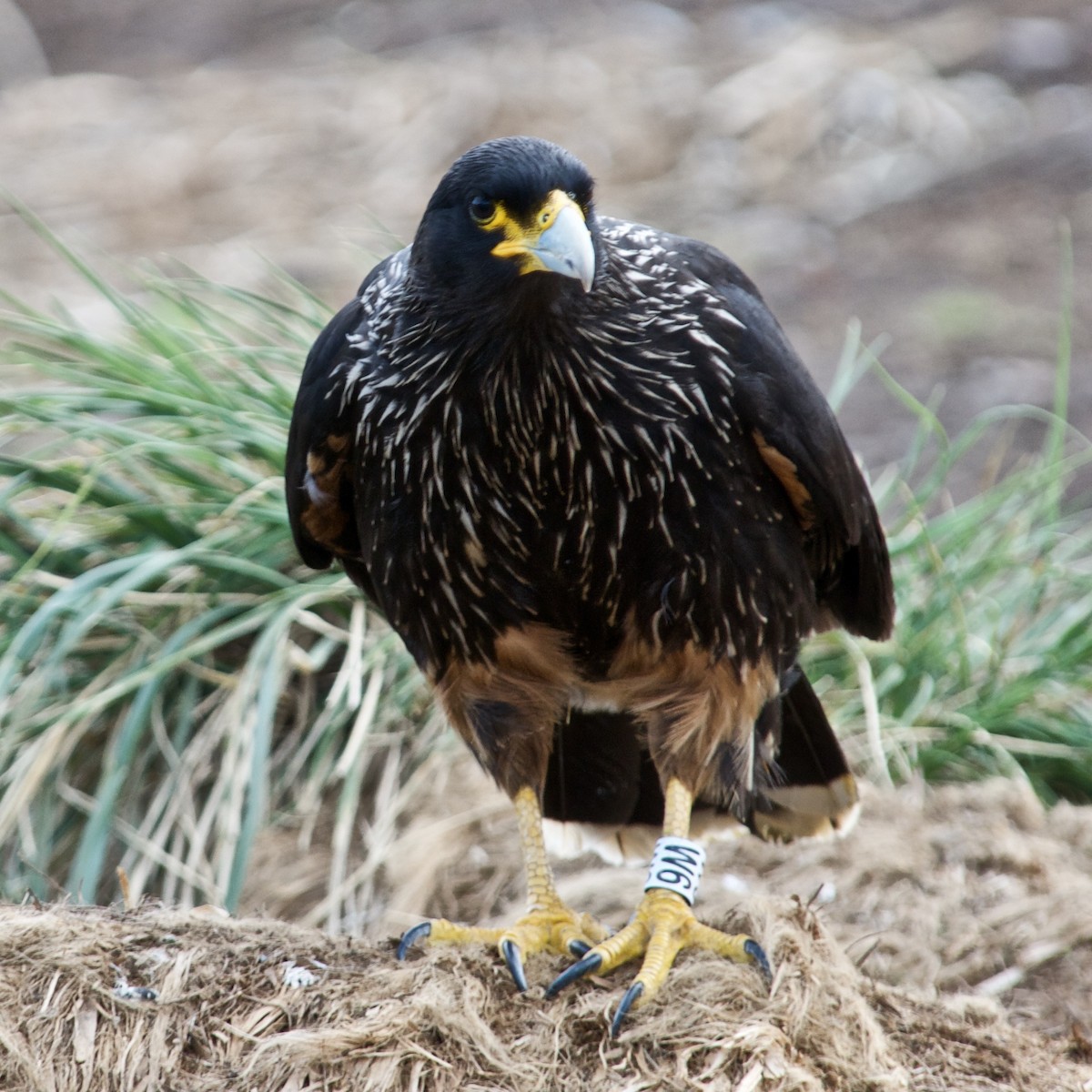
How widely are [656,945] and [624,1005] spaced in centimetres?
26

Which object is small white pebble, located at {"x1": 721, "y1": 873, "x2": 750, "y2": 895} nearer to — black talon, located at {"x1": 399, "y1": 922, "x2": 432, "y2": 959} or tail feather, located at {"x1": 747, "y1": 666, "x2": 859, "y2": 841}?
tail feather, located at {"x1": 747, "y1": 666, "x2": 859, "y2": 841}

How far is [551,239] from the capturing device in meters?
2.81

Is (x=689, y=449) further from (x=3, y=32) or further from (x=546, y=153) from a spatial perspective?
(x=3, y=32)

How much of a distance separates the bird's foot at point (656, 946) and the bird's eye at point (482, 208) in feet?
4.83

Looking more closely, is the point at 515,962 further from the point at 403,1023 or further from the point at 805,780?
the point at 805,780

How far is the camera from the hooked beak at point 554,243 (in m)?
2.78

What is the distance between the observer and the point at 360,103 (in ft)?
34.8

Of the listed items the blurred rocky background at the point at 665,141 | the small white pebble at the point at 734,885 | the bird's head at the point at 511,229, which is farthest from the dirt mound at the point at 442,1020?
the blurred rocky background at the point at 665,141

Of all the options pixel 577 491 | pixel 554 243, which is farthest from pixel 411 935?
pixel 554 243

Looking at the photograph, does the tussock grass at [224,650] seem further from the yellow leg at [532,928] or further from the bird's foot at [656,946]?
the bird's foot at [656,946]

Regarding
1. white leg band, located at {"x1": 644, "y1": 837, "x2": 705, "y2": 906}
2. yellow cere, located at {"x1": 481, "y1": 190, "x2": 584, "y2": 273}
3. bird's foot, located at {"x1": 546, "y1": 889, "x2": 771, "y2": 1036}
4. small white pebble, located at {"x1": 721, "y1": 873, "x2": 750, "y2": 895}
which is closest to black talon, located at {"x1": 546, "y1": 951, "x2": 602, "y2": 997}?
bird's foot, located at {"x1": 546, "y1": 889, "x2": 771, "y2": 1036}

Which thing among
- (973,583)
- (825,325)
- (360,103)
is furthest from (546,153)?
(360,103)

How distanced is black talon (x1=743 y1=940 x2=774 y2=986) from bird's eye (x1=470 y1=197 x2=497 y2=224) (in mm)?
1547

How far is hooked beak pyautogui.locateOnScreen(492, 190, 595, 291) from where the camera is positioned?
9.12 feet
